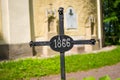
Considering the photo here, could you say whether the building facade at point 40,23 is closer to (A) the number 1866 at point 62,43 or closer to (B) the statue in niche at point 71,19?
(B) the statue in niche at point 71,19

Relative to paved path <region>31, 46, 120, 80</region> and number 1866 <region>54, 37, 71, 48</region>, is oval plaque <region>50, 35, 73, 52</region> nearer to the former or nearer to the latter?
number 1866 <region>54, 37, 71, 48</region>

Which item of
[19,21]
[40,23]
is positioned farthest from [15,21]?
[40,23]

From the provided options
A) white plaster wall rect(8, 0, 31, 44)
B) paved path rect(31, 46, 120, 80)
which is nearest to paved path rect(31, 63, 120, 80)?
paved path rect(31, 46, 120, 80)

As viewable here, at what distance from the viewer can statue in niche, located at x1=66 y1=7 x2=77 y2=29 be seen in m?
19.3

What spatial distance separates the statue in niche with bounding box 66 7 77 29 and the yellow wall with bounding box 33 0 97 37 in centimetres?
21

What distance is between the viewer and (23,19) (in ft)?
57.7

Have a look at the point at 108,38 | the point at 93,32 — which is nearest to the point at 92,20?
the point at 93,32

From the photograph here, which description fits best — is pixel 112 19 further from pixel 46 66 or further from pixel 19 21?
pixel 46 66

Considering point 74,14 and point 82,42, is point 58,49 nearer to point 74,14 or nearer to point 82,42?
point 82,42

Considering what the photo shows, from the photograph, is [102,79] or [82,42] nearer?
[102,79]

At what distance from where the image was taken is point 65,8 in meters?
19.2

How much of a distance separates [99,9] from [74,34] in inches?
117

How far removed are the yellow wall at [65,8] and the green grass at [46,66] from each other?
15.3 ft

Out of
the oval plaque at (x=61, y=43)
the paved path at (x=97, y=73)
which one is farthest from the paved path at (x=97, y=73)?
the oval plaque at (x=61, y=43)
